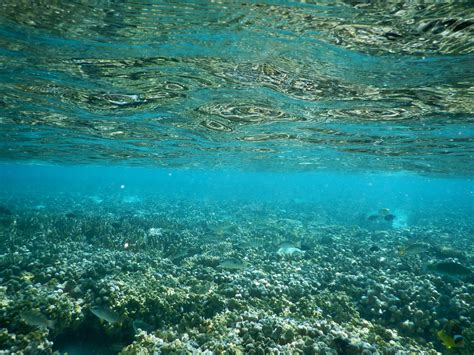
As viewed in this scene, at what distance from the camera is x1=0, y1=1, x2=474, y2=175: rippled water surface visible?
691 cm

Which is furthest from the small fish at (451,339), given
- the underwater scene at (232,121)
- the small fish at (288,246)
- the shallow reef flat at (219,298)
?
the small fish at (288,246)

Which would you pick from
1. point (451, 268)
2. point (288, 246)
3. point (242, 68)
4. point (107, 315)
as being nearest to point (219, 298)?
point (107, 315)

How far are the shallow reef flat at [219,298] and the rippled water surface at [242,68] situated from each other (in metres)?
6.74

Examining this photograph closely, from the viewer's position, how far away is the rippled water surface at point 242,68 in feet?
22.7

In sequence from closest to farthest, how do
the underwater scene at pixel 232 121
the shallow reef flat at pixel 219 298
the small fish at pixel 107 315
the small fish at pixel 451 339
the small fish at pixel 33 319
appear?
1. the small fish at pixel 451 339
2. the small fish at pixel 33 319
3. the small fish at pixel 107 315
4. the underwater scene at pixel 232 121
5. the shallow reef flat at pixel 219 298

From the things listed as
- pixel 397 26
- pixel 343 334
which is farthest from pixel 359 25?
pixel 343 334

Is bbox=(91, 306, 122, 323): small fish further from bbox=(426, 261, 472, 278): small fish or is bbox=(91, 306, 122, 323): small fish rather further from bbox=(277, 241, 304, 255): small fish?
bbox=(426, 261, 472, 278): small fish

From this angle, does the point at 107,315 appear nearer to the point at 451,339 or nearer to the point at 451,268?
the point at 451,339

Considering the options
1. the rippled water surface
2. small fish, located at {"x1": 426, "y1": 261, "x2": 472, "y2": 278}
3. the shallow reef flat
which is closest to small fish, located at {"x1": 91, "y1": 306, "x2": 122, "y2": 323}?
the shallow reef flat

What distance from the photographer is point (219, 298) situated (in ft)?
33.0

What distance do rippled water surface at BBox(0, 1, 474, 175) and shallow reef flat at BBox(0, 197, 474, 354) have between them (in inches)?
265

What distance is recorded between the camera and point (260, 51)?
880 cm

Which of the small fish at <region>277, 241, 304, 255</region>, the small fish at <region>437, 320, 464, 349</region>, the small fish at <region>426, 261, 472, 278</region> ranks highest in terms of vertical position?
the small fish at <region>437, 320, 464, 349</region>

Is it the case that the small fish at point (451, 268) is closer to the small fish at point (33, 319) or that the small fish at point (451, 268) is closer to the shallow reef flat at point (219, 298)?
the shallow reef flat at point (219, 298)
